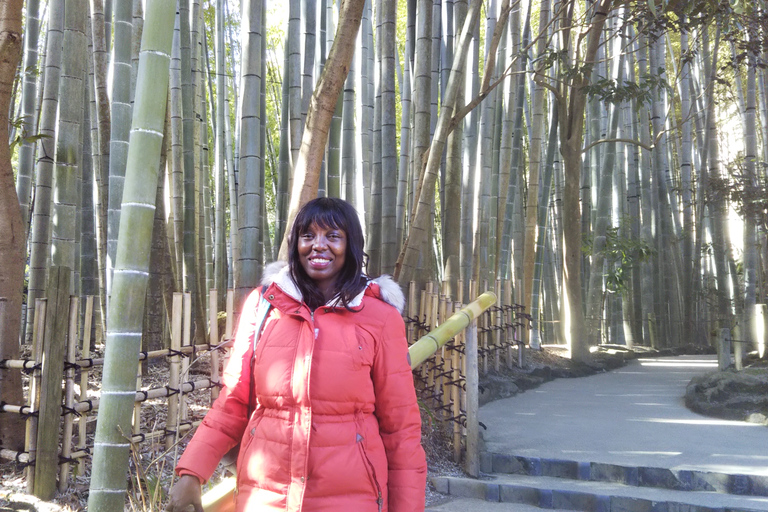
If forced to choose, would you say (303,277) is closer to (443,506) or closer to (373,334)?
(373,334)

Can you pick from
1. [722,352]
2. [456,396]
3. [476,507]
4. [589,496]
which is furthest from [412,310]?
[722,352]

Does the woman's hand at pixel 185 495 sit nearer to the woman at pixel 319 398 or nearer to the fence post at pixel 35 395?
the woman at pixel 319 398

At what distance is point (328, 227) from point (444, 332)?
1.79 m

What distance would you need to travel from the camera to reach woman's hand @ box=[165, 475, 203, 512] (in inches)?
48.2

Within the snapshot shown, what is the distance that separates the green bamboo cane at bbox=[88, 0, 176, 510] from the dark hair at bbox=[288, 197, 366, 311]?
31 centimetres

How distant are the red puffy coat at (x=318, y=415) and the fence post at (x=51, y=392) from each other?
124 cm

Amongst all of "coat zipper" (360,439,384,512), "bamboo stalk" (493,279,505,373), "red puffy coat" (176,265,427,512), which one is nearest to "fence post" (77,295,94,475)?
"red puffy coat" (176,265,427,512)

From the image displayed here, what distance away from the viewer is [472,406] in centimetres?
344

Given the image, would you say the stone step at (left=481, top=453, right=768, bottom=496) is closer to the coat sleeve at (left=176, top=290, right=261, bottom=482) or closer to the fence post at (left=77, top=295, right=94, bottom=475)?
the fence post at (left=77, top=295, right=94, bottom=475)

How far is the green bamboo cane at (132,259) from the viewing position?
4.70ft

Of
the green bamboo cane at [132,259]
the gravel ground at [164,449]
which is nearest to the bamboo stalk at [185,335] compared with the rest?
the gravel ground at [164,449]

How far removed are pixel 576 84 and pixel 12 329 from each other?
208 inches

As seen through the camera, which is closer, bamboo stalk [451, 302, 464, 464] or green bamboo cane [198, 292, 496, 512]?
green bamboo cane [198, 292, 496, 512]

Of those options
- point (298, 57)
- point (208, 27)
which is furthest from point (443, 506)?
point (208, 27)
